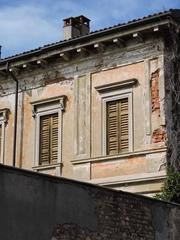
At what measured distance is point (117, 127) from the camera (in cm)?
1781

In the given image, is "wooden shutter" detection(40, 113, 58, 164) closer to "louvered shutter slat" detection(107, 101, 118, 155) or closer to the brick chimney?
"louvered shutter slat" detection(107, 101, 118, 155)

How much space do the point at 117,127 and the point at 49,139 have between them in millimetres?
2458

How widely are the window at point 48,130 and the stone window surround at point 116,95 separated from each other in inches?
57.9

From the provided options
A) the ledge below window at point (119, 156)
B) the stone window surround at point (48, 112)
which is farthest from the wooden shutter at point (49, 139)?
the ledge below window at point (119, 156)

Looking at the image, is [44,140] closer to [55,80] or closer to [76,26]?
[55,80]

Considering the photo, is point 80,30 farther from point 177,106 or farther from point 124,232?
point 124,232

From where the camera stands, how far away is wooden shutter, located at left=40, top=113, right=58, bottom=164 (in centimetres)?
1892

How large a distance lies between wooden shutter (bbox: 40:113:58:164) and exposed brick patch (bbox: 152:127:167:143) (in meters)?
3.45

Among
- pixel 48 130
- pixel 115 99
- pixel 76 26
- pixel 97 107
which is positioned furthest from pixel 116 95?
pixel 76 26


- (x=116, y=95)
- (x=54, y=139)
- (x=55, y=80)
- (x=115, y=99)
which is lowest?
(x=54, y=139)

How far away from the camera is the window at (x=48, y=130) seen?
18.9 meters

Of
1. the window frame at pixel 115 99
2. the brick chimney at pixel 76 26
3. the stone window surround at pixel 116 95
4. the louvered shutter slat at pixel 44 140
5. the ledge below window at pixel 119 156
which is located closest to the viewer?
the ledge below window at pixel 119 156

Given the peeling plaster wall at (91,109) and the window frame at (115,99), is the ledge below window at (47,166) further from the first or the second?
the window frame at (115,99)

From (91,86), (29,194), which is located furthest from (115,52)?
(29,194)
